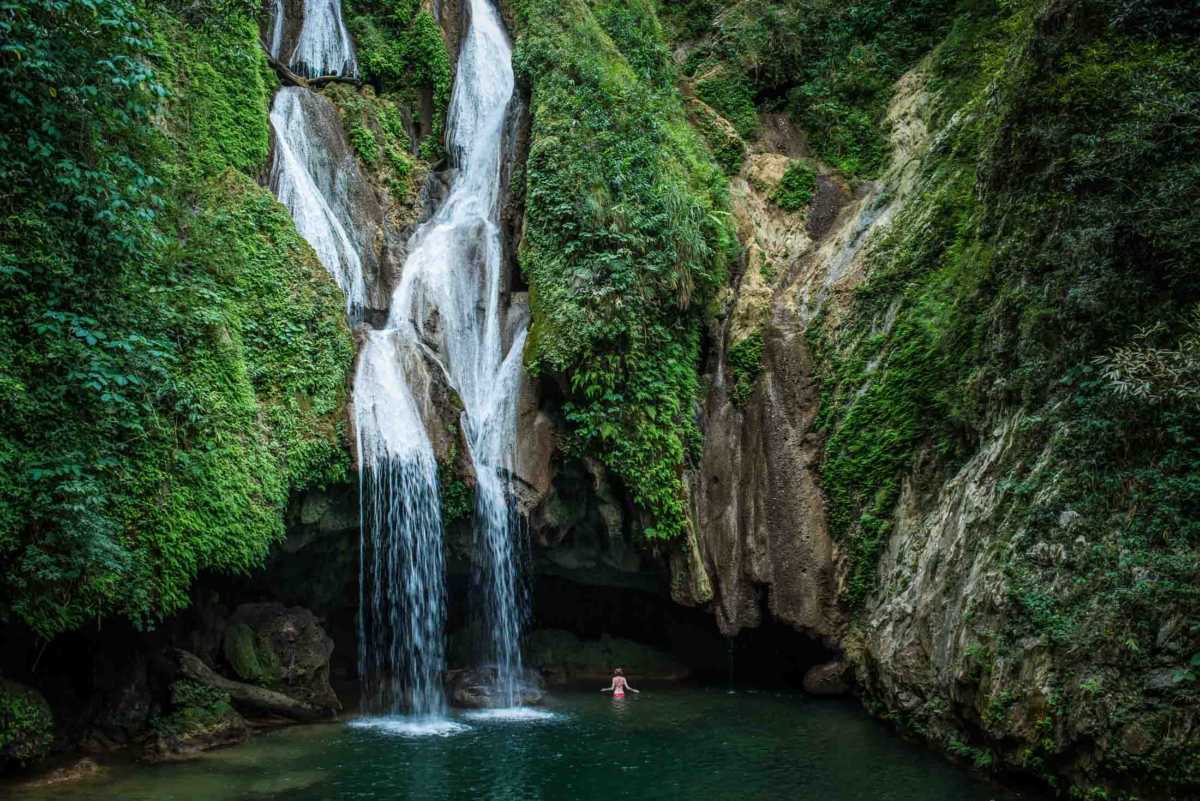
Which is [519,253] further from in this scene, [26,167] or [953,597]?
[953,597]

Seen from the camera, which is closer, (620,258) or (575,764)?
(575,764)

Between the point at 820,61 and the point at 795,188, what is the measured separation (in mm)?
4856

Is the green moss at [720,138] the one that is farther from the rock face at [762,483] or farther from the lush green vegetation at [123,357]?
the lush green vegetation at [123,357]

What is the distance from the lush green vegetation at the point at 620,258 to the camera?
1478 cm

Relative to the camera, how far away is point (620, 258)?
612 inches

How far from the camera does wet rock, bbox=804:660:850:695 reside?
14156 millimetres

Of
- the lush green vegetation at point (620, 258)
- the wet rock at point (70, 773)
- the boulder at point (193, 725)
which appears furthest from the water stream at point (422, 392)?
the wet rock at point (70, 773)


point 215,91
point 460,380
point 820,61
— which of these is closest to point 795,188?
point 820,61

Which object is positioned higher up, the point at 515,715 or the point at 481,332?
the point at 481,332

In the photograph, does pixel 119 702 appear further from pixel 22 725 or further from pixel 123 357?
pixel 123 357

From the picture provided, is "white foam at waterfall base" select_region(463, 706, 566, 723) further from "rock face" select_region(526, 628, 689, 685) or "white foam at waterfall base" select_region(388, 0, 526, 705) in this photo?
"rock face" select_region(526, 628, 689, 685)

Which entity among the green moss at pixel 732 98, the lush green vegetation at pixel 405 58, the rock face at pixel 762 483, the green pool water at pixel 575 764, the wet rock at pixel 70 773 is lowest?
the green pool water at pixel 575 764

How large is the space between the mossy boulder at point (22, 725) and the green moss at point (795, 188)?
1694 cm

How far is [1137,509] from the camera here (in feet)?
26.7
